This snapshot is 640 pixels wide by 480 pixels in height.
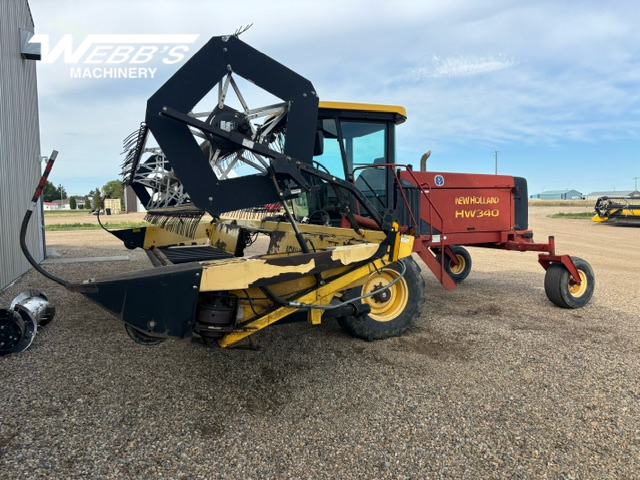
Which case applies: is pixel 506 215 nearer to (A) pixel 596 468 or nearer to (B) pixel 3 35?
(A) pixel 596 468

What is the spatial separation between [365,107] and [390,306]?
2.45 m

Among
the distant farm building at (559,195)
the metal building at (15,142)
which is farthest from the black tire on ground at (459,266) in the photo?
the distant farm building at (559,195)

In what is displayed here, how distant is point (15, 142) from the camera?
8.46 metres

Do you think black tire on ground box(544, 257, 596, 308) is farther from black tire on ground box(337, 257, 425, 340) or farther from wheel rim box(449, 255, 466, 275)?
black tire on ground box(337, 257, 425, 340)

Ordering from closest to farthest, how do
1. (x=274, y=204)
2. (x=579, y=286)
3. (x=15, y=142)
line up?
(x=274, y=204) < (x=579, y=286) < (x=15, y=142)

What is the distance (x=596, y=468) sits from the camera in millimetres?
2367

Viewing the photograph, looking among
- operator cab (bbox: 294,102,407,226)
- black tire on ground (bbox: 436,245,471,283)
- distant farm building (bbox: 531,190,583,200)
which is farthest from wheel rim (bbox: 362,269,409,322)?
distant farm building (bbox: 531,190,583,200)

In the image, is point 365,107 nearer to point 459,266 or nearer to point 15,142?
point 459,266

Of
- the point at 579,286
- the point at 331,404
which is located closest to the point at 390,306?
the point at 331,404

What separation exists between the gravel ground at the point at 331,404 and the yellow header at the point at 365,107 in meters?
2.46

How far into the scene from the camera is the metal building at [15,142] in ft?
24.2

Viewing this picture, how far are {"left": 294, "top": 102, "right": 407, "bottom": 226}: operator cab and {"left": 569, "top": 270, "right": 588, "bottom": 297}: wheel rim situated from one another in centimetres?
264

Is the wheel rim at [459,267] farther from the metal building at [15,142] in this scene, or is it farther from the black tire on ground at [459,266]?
the metal building at [15,142]

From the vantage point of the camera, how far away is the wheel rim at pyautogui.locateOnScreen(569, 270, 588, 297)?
584 cm
